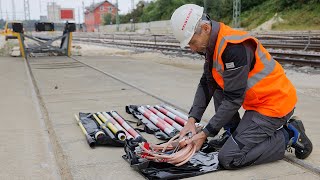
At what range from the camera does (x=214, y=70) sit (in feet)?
13.4

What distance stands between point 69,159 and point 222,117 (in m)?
1.82

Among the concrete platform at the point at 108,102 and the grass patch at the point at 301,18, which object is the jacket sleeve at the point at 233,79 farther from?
the grass patch at the point at 301,18

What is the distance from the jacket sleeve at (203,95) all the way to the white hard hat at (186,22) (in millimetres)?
710

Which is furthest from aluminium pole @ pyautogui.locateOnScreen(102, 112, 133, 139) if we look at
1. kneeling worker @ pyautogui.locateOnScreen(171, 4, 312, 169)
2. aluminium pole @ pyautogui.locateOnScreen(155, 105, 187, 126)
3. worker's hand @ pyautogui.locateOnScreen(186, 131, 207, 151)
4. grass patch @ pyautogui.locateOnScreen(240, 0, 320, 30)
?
grass patch @ pyautogui.locateOnScreen(240, 0, 320, 30)

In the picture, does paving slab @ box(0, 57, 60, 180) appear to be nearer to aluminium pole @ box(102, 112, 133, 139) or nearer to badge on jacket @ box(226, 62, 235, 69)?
aluminium pole @ box(102, 112, 133, 139)

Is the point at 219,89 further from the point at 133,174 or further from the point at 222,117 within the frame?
the point at 133,174

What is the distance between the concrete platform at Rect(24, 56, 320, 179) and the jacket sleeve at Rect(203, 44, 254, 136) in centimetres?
60

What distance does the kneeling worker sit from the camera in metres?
3.80

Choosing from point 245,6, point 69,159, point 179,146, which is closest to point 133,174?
point 179,146

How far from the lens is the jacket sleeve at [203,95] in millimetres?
4535

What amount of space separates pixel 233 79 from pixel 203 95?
2.97 feet

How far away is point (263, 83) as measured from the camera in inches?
157

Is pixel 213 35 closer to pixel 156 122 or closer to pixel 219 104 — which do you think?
pixel 219 104

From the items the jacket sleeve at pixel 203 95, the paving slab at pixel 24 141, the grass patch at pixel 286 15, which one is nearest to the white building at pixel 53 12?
the grass patch at pixel 286 15
